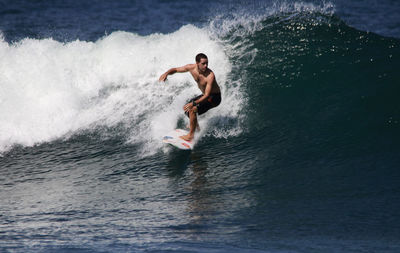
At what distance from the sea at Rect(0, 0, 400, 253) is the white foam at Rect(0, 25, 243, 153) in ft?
0.12

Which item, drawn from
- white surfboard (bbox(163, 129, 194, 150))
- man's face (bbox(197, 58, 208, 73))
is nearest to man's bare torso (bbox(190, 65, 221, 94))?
man's face (bbox(197, 58, 208, 73))

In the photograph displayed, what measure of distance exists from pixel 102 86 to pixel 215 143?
370 cm

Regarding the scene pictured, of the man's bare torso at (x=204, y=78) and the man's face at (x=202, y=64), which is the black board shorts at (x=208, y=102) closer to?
the man's bare torso at (x=204, y=78)

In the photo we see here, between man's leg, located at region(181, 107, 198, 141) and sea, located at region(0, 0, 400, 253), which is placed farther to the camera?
man's leg, located at region(181, 107, 198, 141)

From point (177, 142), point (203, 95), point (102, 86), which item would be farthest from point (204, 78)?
point (102, 86)

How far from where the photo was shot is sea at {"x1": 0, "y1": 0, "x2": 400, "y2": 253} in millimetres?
5375

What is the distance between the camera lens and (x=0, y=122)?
10.4 meters

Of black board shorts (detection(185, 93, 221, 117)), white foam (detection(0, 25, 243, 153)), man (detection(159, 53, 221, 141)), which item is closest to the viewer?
man (detection(159, 53, 221, 141))

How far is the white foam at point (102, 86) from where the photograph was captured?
377 inches

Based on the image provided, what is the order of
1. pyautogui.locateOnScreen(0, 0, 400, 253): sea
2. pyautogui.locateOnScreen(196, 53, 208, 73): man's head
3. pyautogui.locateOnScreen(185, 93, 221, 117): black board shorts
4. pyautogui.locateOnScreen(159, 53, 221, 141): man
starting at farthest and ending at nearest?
pyautogui.locateOnScreen(185, 93, 221, 117): black board shorts → pyautogui.locateOnScreen(159, 53, 221, 141): man → pyautogui.locateOnScreen(196, 53, 208, 73): man's head → pyautogui.locateOnScreen(0, 0, 400, 253): sea

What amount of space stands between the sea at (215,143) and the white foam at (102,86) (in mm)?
35

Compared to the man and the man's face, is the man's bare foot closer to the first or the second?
the man

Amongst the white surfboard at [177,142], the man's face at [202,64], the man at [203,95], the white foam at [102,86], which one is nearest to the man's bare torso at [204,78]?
the man at [203,95]

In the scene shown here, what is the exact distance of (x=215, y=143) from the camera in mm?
8359
